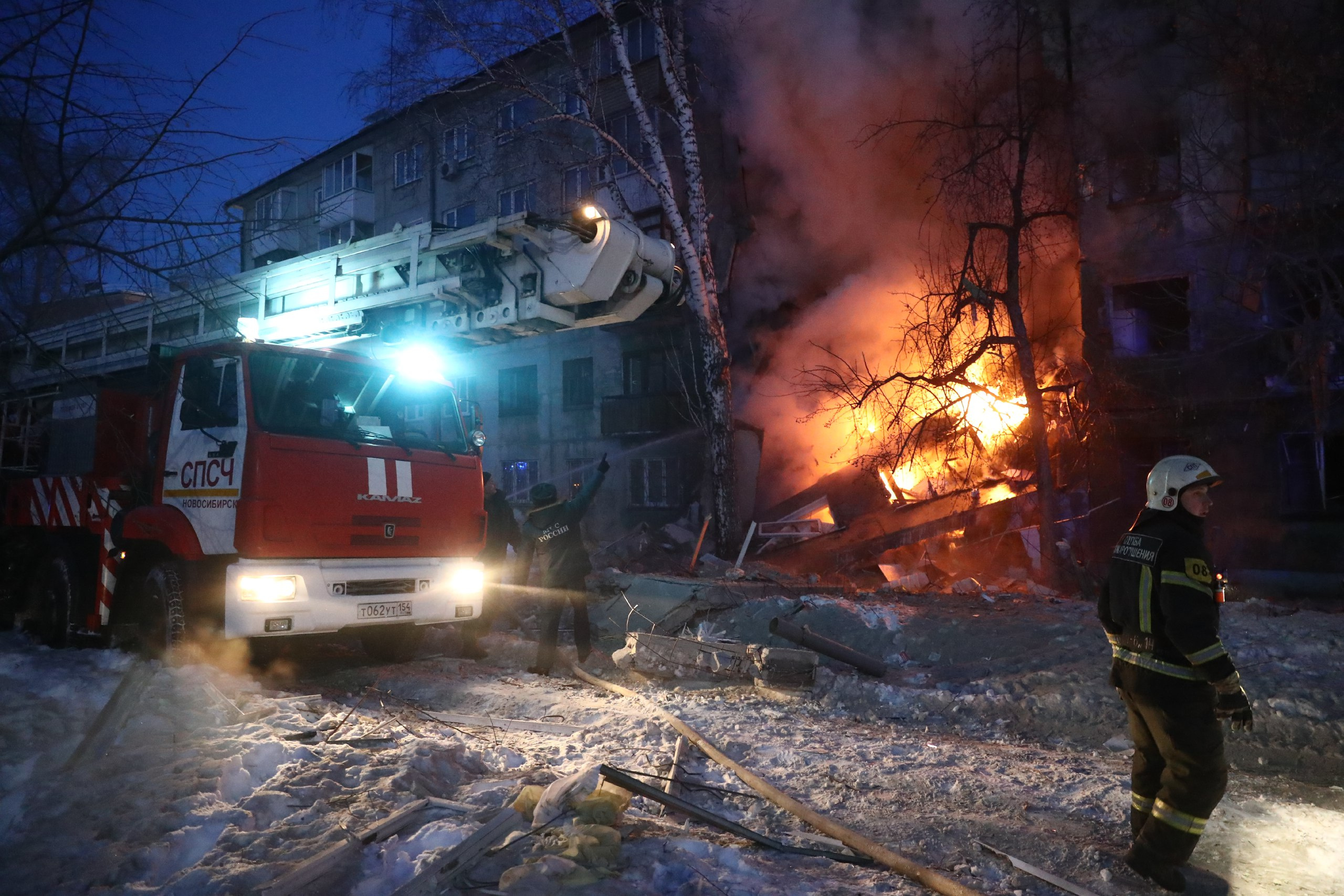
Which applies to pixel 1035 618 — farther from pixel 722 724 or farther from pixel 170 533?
pixel 170 533

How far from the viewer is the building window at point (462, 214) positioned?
87.1 feet

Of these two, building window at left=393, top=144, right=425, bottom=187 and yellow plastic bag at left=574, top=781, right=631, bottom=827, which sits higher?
building window at left=393, top=144, right=425, bottom=187

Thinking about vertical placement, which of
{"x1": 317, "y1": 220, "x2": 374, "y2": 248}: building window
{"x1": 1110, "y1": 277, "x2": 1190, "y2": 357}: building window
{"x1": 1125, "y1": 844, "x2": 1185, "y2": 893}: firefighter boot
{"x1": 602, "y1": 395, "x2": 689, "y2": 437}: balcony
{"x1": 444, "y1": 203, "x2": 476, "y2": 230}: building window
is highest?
{"x1": 317, "y1": 220, "x2": 374, "y2": 248}: building window

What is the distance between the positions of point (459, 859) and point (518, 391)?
74.9ft

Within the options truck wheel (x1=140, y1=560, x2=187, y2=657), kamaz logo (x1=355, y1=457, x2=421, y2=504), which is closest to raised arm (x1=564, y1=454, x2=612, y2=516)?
kamaz logo (x1=355, y1=457, x2=421, y2=504)

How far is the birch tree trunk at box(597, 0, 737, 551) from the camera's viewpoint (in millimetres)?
13805

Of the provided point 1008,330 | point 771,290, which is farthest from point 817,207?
point 1008,330

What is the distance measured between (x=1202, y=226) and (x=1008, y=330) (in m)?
Result: 3.95

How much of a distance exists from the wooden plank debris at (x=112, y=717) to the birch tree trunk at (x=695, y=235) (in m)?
10.3

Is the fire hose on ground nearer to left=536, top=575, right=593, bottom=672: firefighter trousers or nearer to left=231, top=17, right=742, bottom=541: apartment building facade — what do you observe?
left=536, top=575, right=593, bottom=672: firefighter trousers

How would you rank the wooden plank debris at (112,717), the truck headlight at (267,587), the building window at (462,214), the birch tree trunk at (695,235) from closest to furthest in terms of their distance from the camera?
the wooden plank debris at (112,717) < the truck headlight at (267,587) < the birch tree trunk at (695,235) < the building window at (462,214)

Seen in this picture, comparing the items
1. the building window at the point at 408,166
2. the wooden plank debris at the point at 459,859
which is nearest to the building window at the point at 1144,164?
the wooden plank debris at the point at 459,859

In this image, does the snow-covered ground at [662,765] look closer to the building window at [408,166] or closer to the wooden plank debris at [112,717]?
the wooden plank debris at [112,717]

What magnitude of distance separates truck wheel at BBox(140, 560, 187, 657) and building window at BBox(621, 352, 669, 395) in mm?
15488
